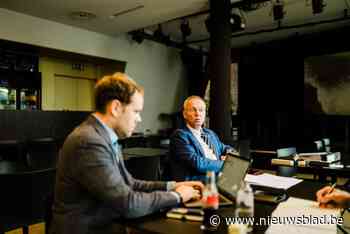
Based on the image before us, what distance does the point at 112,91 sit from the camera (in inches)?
53.8

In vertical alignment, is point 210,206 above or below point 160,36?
below

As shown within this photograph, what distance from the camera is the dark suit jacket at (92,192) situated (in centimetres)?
121

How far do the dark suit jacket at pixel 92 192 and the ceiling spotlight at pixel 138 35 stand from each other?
233 inches

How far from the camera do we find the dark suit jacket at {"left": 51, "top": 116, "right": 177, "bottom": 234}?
3.96ft

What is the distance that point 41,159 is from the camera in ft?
12.0

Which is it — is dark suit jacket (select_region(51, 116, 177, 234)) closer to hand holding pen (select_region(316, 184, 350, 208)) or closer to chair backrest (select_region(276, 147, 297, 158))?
hand holding pen (select_region(316, 184, 350, 208))

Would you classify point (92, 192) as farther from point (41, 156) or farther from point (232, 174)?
point (41, 156)

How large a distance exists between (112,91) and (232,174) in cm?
73

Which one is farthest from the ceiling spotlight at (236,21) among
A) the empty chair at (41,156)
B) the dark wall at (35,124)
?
the empty chair at (41,156)

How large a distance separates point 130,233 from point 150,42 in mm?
6868

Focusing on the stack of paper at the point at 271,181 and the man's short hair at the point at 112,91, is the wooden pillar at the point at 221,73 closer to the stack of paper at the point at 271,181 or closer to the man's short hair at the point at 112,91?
the stack of paper at the point at 271,181

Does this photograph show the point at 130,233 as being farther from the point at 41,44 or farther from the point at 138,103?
the point at 41,44

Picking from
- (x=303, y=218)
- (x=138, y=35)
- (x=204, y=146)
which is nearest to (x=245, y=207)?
(x=303, y=218)

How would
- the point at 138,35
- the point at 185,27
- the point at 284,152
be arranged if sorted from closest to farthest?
the point at 284,152
the point at 185,27
the point at 138,35
